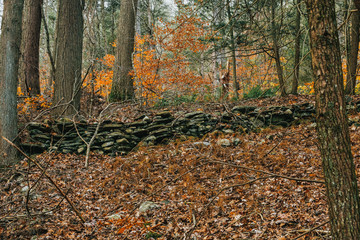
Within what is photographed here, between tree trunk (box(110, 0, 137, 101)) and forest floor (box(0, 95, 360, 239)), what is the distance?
3934mm

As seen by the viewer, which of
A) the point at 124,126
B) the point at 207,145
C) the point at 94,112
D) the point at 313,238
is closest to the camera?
the point at 313,238

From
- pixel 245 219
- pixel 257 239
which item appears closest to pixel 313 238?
pixel 257 239

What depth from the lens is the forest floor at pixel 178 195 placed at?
3.73 m

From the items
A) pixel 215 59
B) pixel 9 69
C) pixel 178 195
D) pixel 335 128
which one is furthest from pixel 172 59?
pixel 335 128

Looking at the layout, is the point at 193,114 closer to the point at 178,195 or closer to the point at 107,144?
the point at 107,144

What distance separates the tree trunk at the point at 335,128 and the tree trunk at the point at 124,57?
27.9ft

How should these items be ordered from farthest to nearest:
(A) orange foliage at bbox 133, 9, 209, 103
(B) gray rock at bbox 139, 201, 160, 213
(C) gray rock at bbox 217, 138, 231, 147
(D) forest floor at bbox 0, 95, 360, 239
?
1. (A) orange foliage at bbox 133, 9, 209, 103
2. (C) gray rock at bbox 217, 138, 231, 147
3. (B) gray rock at bbox 139, 201, 160, 213
4. (D) forest floor at bbox 0, 95, 360, 239

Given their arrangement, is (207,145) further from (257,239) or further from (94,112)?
(94,112)

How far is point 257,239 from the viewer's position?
335 centimetres

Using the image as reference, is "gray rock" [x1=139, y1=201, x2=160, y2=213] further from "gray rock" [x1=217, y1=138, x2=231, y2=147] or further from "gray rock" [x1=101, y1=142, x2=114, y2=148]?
"gray rock" [x1=101, y1=142, x2=114, y2=148]

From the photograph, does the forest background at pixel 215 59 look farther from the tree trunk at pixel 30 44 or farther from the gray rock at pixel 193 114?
the gray rock at pixel 193 114

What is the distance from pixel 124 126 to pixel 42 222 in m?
3.59

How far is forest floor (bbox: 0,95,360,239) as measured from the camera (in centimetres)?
373

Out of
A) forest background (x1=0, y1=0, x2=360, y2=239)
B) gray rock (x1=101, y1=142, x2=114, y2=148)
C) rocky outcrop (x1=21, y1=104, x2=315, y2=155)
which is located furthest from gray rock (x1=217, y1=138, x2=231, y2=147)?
gray rock (x1=101, y1=142, x2=114, y2=148)
